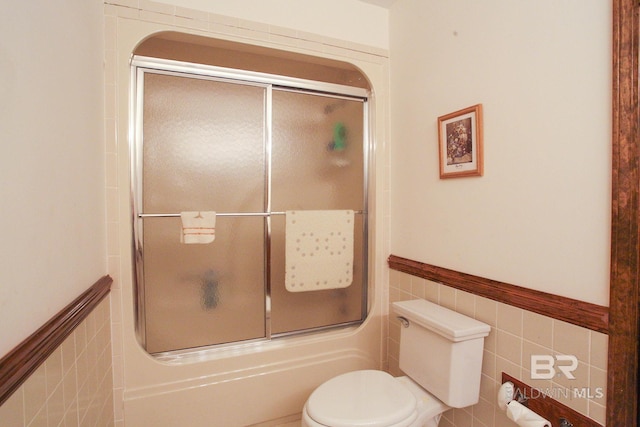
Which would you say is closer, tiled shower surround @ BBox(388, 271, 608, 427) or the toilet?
tiled shower surround @ BBox(388, 271, 608, 427)

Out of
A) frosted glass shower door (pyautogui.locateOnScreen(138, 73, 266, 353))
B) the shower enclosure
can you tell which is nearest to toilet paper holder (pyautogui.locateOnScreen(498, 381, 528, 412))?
the shower enclosure

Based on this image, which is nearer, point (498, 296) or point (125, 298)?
point (498, 296)

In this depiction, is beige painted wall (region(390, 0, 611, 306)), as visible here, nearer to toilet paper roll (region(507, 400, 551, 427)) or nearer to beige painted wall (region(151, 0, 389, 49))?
beige painted wall (region(151, 0, 389, 49))

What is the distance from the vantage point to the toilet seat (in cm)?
115

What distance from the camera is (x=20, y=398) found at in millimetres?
711

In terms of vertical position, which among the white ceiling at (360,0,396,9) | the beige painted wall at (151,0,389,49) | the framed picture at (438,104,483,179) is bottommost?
the framed picture at (438,104,483,179)

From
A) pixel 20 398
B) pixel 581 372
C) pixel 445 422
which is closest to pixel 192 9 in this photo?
pixel 20 398

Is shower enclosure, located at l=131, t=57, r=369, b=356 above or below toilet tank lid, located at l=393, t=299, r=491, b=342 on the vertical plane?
above

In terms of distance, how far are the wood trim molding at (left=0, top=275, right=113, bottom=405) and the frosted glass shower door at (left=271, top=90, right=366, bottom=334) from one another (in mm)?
896

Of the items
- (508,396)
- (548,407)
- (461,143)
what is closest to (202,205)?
(461,143)

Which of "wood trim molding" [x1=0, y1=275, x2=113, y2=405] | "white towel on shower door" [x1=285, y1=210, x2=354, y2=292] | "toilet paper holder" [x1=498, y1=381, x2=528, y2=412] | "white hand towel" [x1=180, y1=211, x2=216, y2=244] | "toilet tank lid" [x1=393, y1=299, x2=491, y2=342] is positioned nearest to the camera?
"wood trim molding" [x1=0, y1=275, x2=113, y2=405]

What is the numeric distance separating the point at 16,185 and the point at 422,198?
1575mm

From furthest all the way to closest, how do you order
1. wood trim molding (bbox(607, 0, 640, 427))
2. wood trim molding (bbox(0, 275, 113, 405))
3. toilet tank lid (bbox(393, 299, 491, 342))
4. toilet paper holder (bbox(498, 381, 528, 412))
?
toilet tank lid (bbox(393, 299, 491, 342))
toilet paper holder (bbox(498, 381, 528, 412))
wood trim molding (bbox(607, 0, 640, 427))
wood trim molding (bbox(0, 275, 113, 405))

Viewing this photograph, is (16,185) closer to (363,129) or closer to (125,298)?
(125,298)
